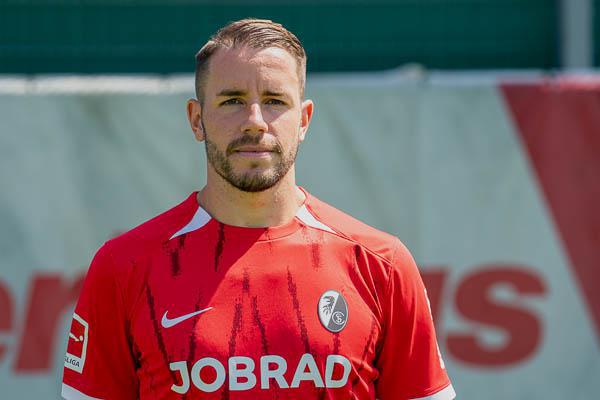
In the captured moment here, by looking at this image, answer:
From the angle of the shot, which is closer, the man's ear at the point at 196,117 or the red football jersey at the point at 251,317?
the red football jersey at the point at 251,317

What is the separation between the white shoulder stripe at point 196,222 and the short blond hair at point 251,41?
1.01ft

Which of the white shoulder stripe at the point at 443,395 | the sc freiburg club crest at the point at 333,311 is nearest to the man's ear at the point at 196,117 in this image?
the sc freiburg club crest at the point at 333,311

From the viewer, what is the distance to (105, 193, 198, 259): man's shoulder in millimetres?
2803

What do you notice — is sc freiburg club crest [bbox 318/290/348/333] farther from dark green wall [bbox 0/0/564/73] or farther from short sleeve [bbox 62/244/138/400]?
dark green wall [bbox 0/0/564/73]

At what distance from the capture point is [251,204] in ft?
9.32

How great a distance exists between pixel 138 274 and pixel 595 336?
3.58 meters

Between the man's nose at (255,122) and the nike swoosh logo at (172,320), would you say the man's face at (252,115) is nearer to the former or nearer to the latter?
the man's nose at (255,122)

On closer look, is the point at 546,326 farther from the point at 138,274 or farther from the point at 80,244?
the point at 138,274

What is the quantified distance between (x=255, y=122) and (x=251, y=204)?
25 cm

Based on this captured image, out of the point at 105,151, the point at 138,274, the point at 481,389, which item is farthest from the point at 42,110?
the point at 138,274

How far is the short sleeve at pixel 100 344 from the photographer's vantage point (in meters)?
2.77

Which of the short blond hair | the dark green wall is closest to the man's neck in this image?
the short blond hair

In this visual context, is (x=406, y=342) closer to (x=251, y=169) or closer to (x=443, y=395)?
(x=443, y=395)

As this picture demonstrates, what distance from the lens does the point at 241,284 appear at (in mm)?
2762
